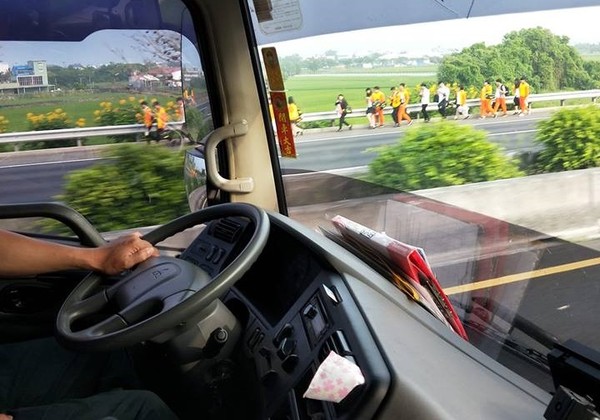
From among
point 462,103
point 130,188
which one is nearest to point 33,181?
point 130,188

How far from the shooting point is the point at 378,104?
2.04 metres

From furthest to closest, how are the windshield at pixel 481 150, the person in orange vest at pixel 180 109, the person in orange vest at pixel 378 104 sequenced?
1. the person in orange vest at pixel 180 109
2. the person in orange vest at pixel 378 104
3. the windshield at pixel 481 150

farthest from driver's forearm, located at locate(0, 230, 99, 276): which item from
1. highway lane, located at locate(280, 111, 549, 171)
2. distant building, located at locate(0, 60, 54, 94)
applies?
highway lane, located at locate(280, 111, 549, 171)

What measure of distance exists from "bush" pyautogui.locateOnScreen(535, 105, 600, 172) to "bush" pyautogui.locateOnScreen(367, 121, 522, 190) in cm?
12

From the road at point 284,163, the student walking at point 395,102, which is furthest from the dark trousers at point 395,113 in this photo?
the road at point 284,163

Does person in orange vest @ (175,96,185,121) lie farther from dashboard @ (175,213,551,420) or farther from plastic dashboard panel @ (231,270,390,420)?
plastic dashboard panel @ (231,270,390,420)

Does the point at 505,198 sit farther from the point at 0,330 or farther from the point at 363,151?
the point at 0,330

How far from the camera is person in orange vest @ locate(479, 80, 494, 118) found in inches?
62.0

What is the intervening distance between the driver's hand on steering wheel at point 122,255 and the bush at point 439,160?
30.6 inches

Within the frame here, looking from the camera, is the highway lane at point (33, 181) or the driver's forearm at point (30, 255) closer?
the driver's forearm at point (30, 255)

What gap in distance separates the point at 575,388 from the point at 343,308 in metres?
0.54

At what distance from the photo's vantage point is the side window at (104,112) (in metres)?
2.46

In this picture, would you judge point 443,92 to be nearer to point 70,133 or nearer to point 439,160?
point 439,160

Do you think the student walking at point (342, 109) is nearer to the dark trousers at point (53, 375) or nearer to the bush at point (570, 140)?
the bush at point (570, 140)
